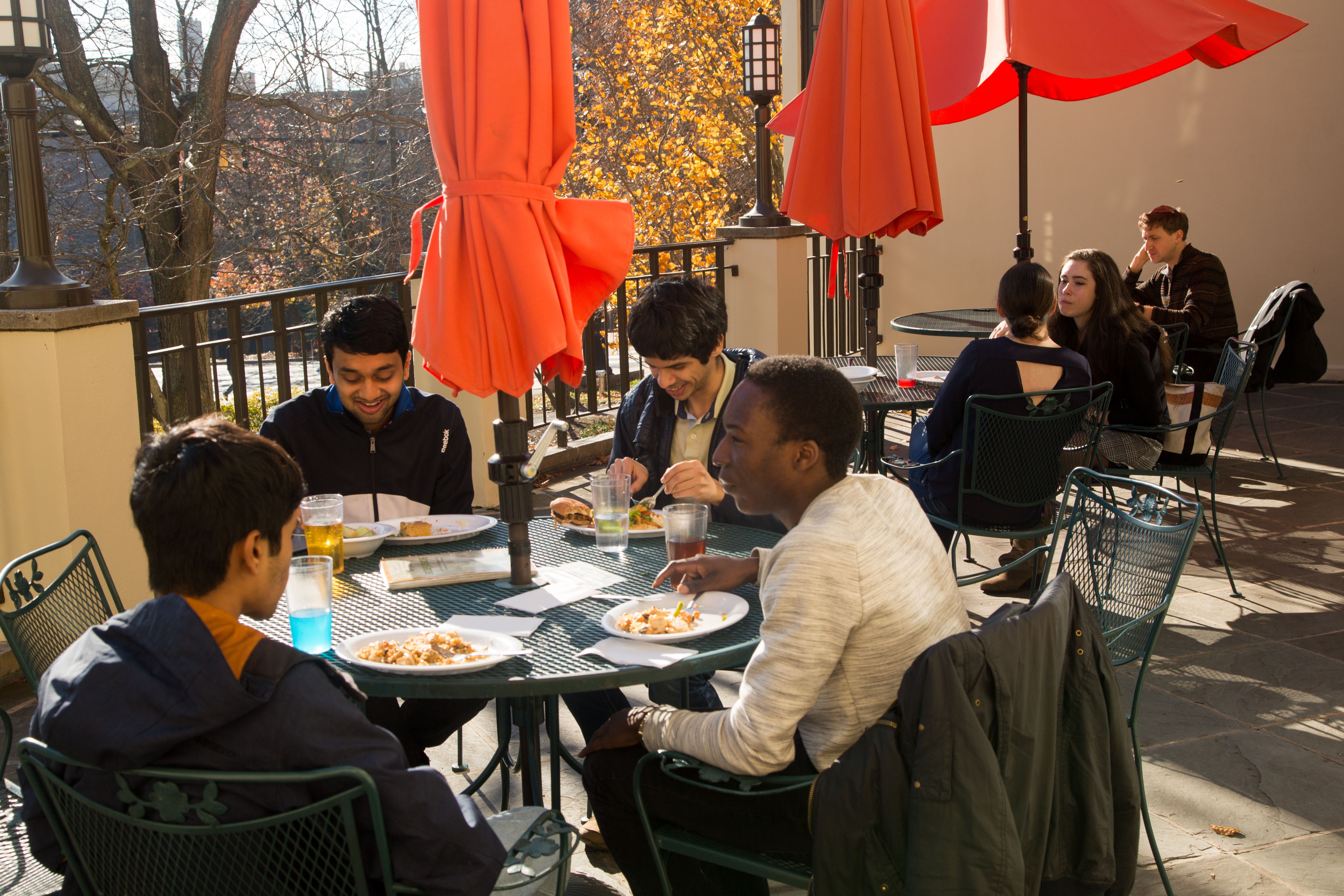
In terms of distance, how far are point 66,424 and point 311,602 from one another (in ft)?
7.20

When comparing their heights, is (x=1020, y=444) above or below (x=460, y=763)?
above

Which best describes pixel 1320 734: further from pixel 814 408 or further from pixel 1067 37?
pixel 1067 37

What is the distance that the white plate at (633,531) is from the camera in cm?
266

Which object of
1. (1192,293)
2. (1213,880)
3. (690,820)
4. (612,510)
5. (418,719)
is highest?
(1192,293)

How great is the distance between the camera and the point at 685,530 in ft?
7.55

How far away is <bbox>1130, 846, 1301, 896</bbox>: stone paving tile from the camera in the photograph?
7.92ft

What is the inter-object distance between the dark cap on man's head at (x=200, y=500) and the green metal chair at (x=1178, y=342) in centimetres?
480

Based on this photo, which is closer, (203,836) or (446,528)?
(203,836)

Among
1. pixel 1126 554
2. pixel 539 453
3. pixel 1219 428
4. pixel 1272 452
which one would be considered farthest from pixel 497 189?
pixel 1272 452

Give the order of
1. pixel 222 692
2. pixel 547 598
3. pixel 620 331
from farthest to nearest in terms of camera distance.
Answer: pixel 620 331 < pixel 547 598 < pixel 222 692

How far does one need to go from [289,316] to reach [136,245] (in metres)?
8.74

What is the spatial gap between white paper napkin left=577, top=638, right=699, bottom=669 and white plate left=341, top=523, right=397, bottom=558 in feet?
2.54

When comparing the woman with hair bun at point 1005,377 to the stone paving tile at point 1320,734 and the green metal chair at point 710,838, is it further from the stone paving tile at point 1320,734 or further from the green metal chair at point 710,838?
the green metal chair at point 710,838

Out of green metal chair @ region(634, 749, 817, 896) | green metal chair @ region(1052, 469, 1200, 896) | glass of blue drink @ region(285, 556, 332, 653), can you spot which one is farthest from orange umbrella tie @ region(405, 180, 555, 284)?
green metal chair @ region(1052, 469, 1200, 896)
